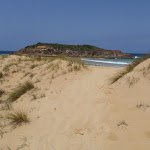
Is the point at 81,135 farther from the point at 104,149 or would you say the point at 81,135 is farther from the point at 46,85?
the point at 46,85

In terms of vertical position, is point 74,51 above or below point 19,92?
above

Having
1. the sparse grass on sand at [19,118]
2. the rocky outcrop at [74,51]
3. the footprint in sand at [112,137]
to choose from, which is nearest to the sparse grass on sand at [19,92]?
the sparse grass on sand at [19,118]

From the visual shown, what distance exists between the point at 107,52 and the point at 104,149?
2772 cm

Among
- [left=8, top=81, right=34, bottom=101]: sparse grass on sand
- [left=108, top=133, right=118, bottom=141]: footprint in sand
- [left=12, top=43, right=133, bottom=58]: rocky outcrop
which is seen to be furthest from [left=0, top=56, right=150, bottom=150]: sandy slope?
[left=12, top=43, right=133, bottom=58]: rocky outcrop

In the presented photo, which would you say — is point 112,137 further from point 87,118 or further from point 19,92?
point 19,92

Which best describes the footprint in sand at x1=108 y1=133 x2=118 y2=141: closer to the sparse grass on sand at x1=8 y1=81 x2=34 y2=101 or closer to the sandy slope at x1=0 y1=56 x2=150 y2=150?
the sandy slope at x1=0 y1=56 x2=150 y2=150

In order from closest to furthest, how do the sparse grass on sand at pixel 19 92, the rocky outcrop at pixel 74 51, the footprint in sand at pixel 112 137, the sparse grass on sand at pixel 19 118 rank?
the footprint in sand at pixel 112 137, the sparse grass on sand at pixel 19 118, the sparse grass on sand at pixel 19 92, the rocky outcrop at pixel 74 51

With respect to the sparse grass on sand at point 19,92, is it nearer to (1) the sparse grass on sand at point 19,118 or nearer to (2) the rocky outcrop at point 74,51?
(1) the sparse grass on sand at point 19,118

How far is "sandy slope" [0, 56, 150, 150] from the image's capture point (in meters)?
2.14

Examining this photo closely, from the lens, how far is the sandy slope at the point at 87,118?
2.14 meters

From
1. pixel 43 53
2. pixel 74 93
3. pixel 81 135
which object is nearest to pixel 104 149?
pixel 81 135

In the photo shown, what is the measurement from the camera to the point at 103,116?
2822mm

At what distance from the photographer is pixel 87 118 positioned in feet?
9.50

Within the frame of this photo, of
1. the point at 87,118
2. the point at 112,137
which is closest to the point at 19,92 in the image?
the point at 87,118
